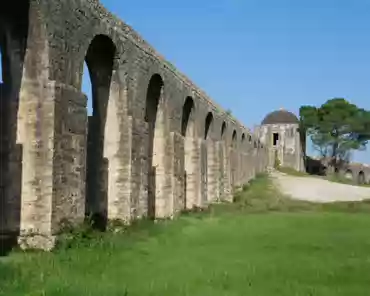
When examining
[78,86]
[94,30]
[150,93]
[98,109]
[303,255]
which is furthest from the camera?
[150,93]

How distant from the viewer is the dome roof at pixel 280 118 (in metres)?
54.3

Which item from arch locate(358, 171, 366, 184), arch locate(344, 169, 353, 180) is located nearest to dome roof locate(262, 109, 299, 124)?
arch locate(344, 169, 353, 180)

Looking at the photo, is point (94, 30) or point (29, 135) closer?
point (29, 135)

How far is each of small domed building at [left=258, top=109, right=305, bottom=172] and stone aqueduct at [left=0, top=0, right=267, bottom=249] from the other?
1305 inches

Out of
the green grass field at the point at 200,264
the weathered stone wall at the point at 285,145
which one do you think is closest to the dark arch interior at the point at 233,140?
the green grass field at the point at 200,264

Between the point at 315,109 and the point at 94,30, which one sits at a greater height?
the point at 315,109

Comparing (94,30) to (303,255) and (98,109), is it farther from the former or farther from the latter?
(303,255)

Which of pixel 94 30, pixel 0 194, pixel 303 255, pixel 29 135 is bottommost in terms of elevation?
pixel 303 255

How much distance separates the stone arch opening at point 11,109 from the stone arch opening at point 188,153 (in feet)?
31.8

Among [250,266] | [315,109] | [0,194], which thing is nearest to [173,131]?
[0,194]

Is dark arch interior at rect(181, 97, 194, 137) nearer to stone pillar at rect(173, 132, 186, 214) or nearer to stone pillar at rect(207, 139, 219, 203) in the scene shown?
stone pillar at rect(173, 132, 186, 214)

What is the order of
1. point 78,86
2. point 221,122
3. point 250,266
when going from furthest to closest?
point 221,122 < point 78,86 < point 250,266

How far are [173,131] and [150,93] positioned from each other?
4.30 feet

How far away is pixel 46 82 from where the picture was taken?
25.8ft
